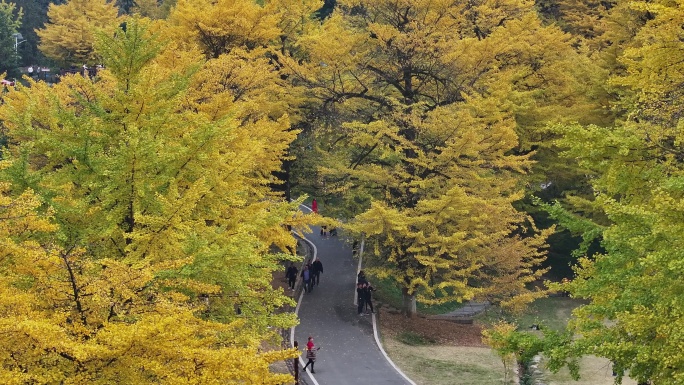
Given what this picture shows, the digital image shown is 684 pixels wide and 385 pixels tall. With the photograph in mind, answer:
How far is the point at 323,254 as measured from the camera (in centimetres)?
3161

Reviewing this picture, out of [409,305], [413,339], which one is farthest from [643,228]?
[409,305]

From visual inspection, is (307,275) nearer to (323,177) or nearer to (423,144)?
(323,177)

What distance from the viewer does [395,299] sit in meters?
27.9

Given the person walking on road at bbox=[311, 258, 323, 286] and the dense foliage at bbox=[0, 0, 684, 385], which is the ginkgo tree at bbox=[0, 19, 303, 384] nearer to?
the dense foliage at bbox=[0, 0, 684, 385]

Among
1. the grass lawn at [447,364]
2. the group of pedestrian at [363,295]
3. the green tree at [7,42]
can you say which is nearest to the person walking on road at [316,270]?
the group of pedestrian at [363,295]

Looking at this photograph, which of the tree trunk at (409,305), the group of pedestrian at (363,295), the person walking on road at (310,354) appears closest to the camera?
the person walking on road at (310,354)

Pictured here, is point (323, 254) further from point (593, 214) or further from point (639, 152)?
point (639, 152)

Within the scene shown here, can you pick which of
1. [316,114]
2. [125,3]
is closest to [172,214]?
[316,114]

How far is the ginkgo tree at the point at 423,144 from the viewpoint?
23.0 meters

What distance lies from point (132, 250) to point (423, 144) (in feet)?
45.2

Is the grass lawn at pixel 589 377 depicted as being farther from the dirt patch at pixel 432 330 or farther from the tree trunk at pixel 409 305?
the tree trunk at pixel 409 305

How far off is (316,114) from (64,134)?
554 inches

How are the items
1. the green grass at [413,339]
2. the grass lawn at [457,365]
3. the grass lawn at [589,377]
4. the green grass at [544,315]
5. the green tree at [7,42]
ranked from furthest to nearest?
the green tree at [7,42] < the green grass at [544,315] < the green grass at [413,339] < the grass lawn at [589,377] < the grass lawn at [457,365]

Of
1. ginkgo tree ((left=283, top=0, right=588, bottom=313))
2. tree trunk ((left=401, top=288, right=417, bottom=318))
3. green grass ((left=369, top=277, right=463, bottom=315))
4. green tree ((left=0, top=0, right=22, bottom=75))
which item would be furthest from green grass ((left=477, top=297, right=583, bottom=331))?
green tree ((left=0, top=0, right=22, bottom=75))
